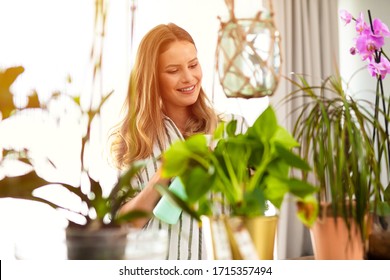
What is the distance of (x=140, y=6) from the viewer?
286 cm

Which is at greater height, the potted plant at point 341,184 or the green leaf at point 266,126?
the green leaf at point 266,126

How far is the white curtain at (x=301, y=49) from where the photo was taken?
10.2 ft

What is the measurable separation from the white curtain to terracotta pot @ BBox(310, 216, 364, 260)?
2.33 m

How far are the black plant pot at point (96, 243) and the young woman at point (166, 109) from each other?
751mm

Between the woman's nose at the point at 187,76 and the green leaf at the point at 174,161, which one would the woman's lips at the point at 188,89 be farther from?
the green leaf at the point at 174,161

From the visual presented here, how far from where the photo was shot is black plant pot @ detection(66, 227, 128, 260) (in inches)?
27.6

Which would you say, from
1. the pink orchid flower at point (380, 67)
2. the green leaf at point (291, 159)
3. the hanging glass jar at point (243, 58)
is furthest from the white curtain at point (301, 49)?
the green leaf at point (291, 159)

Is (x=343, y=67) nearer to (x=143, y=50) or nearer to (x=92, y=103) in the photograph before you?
(x=143, y=50)

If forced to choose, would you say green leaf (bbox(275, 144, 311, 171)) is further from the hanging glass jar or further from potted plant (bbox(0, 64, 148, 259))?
the hanging glass jar

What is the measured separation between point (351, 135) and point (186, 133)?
892mm

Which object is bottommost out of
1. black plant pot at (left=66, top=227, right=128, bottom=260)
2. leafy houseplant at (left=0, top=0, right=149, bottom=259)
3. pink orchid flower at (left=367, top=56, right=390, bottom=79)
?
black plant pot at (left=66, top=227, right=128, bottom=260)

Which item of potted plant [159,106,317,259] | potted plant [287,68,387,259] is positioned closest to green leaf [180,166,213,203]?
potted plant [159,106,317,259]

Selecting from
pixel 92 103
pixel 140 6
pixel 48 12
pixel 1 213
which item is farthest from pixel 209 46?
pixel 92 103

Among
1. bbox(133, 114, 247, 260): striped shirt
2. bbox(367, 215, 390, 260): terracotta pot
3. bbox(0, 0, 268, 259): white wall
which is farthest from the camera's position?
bbox(0, 0, 268, 259): white wall
